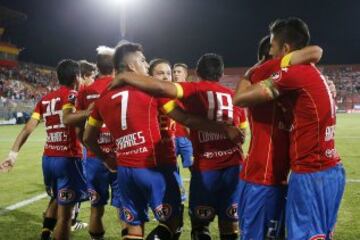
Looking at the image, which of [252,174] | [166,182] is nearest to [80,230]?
[166,182]

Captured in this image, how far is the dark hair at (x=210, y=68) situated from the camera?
4.50 meters

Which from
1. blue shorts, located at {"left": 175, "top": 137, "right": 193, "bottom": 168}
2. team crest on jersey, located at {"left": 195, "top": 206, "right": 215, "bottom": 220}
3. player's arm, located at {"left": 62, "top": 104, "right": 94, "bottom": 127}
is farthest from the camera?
blue shorts, located at {"left": 175, "top": 137, "right": 193, "bottom": 168}

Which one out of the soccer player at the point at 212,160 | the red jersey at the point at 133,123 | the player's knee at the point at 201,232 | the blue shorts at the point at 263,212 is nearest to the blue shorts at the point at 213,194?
the soccer player at the point at 212,160

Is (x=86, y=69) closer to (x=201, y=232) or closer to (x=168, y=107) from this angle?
(x=168, y=107)

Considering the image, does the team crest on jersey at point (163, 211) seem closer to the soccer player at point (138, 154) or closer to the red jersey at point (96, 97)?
the soccer player at point (138, 154)

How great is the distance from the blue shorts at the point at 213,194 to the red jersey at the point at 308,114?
4.04ft

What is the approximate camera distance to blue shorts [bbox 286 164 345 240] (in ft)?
10.3

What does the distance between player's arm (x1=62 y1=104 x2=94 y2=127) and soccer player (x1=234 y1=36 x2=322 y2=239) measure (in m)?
2.04

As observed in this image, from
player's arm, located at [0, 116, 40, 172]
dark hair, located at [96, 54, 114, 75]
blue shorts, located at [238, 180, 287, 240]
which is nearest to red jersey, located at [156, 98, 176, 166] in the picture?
blue shorts, located at [238, 180, 287, 240]

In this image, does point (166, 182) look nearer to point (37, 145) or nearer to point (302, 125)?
point (302, 125)

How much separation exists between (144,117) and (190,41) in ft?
226

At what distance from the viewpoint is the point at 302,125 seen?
10.5ft

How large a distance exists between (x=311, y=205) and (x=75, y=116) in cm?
270

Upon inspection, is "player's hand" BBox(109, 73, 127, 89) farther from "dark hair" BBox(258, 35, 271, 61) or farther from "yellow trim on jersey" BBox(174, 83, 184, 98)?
"dark hair" BBox(258, 35, 271, 61)
